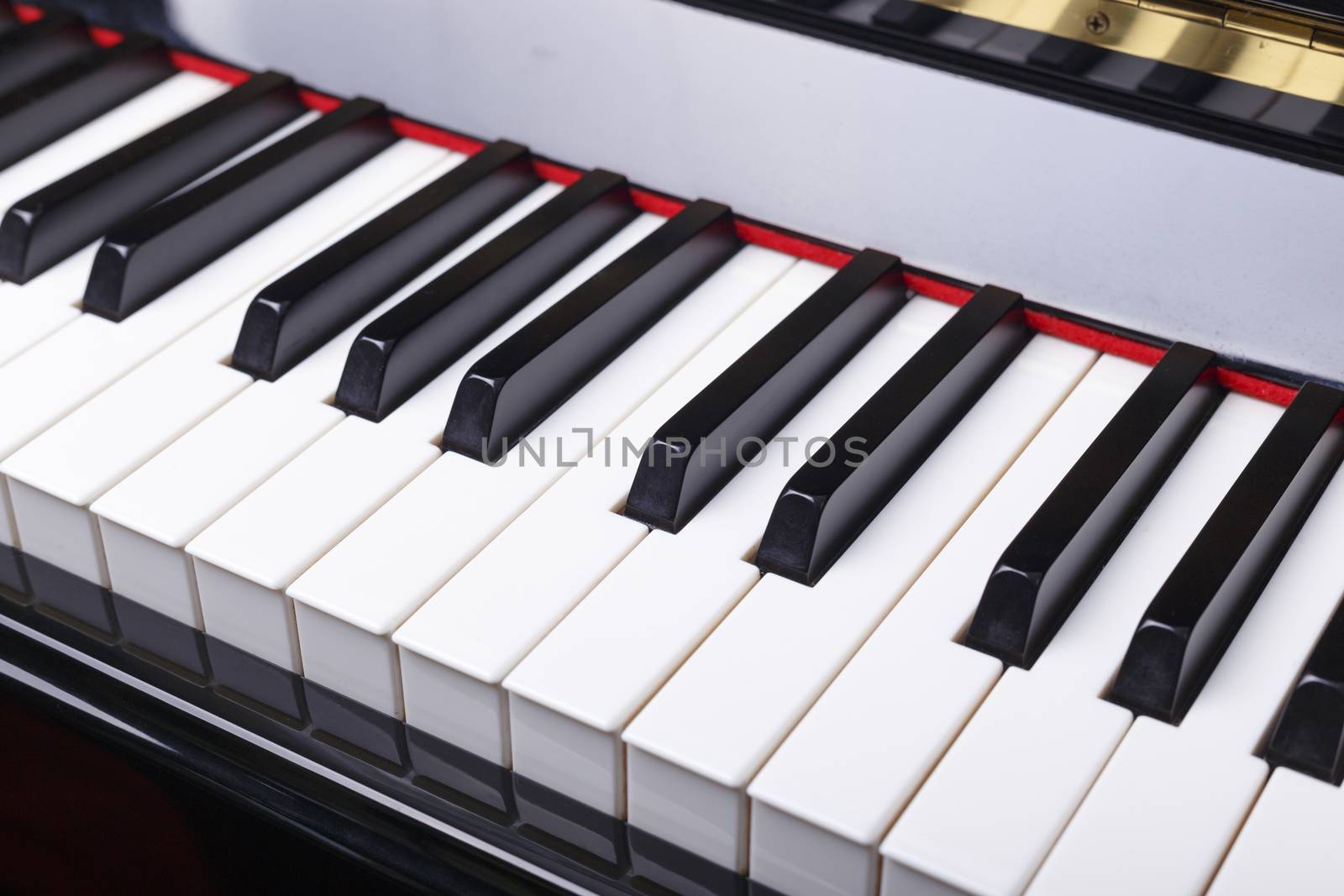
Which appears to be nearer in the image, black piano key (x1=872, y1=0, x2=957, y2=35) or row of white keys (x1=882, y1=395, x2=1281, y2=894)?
row of white keys (x1=882, y1=395, x2=1281, y2=894)

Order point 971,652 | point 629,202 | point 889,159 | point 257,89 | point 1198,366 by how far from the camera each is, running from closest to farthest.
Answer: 1. point 971,652
2. point 1198,366
3. point 889,159
4. point 629,202
5. point 257,89

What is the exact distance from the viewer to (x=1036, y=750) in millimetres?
1062

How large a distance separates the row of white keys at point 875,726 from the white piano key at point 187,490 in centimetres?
51

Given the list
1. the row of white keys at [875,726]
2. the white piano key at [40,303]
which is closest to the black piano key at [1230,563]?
the row of white keys at [875,726]

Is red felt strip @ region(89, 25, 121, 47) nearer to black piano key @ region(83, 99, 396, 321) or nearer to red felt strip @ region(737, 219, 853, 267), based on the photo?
black piano key @ region(83, 99, 396, 321)

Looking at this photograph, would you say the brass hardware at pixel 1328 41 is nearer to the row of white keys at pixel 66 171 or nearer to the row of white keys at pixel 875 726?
the row of white keys at pixel 875 726

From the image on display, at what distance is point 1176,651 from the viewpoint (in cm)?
108

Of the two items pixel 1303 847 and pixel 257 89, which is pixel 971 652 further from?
pixel 257 89

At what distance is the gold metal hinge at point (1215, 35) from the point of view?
126 centimetres

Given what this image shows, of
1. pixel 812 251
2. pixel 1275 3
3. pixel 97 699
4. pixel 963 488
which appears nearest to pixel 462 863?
pixel 97 699

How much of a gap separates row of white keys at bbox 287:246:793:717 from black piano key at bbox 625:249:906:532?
95 mm

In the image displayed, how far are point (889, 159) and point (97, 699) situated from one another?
2.90 ft

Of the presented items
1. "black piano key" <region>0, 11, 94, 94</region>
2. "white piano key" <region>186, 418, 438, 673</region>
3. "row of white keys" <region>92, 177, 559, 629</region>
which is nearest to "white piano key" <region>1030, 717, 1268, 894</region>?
"white piano key" <region>186, 418, 438, 673</region>

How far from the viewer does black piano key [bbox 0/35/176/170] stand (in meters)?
1.77
